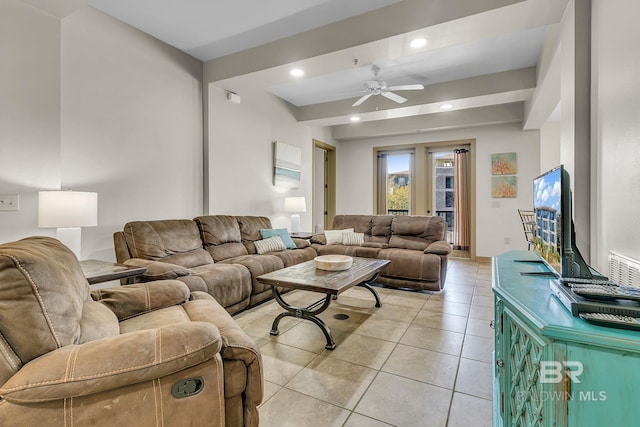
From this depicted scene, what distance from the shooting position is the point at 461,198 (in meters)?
6.19

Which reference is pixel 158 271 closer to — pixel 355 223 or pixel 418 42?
pixel 418 42

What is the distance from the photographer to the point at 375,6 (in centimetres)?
281

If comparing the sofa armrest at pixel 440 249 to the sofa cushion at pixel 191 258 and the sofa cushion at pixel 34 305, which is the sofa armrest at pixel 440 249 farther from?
the sofa cushion at pixel 34 305

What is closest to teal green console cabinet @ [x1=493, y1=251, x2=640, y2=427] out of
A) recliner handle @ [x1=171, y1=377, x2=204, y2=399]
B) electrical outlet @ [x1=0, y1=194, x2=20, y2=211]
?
recliner handle @ [x1=171, y1=377, x2=204, y2=399]

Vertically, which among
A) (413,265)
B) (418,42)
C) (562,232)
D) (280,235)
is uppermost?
(418,42)

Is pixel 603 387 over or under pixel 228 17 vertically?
under

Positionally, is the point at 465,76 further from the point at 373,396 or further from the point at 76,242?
the point at 76,242

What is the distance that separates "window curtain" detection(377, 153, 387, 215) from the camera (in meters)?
6.97

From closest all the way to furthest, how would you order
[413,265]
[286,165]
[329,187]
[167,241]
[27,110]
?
[27,110]
[167,241]
[413,265]
[286,165]
[329,187]

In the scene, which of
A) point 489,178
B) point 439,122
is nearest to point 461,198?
point 489,178

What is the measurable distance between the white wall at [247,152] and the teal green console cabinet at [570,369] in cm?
373

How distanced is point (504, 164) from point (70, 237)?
6527 millimetres

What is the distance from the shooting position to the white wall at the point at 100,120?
7.59ft

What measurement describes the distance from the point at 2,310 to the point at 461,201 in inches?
259
